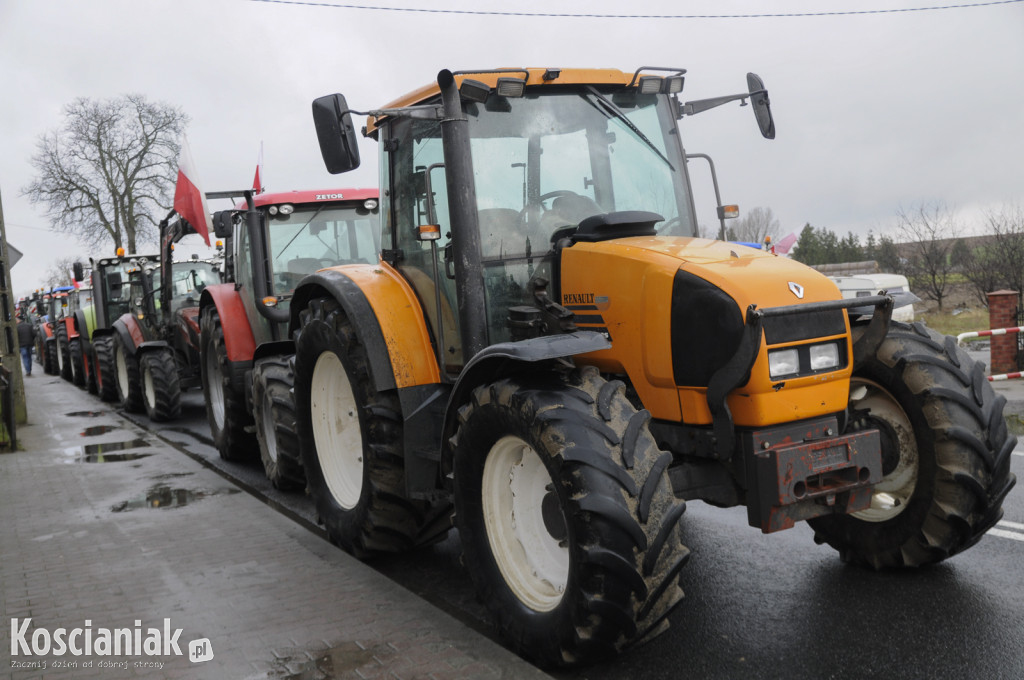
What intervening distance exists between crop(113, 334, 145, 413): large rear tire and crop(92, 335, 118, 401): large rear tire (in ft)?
0.26

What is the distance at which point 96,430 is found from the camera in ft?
39.5

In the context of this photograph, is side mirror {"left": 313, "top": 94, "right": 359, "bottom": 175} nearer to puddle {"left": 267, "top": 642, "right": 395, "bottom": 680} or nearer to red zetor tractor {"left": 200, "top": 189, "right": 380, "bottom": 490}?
puddle {"left": 267, "top": 642, "right": 395, "bottom": 680}

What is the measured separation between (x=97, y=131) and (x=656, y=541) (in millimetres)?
35218

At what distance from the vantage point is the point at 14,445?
1035 cm

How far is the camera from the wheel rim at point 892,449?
4434 mm

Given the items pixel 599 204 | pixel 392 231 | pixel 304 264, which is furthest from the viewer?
pixel 304 264

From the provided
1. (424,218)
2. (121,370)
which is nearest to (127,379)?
(121,370)

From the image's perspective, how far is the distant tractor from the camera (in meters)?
12.1

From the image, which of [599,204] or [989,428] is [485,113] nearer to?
[599,204]

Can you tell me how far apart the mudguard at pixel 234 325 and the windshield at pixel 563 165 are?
5.04 meters

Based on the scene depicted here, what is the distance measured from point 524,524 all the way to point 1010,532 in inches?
127

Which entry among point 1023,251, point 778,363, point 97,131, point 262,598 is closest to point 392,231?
point 262,598

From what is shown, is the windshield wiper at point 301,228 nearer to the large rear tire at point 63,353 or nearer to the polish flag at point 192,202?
the polish flag at point 192,202

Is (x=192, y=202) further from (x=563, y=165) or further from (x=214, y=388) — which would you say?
(x=563, y=165)
